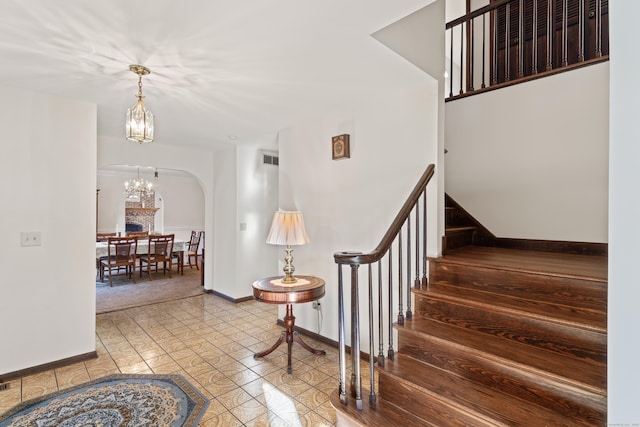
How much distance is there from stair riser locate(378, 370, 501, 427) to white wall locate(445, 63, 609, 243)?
92.4 inches

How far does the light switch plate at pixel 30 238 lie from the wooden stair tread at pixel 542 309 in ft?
10.4

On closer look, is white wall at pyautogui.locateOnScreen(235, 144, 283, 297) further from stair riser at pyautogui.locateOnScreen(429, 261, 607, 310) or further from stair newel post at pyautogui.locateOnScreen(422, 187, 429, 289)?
stair riser at pyautogui.locateOnScreen(429, 261, 607, 310)

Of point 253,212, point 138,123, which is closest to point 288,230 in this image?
point 138,123

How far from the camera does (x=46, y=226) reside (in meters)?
2.73

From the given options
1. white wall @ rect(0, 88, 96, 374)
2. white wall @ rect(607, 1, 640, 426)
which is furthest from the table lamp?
white wall @ rect(607, 1, 640, 426)

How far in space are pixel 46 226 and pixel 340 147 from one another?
269cm

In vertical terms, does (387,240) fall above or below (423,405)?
above

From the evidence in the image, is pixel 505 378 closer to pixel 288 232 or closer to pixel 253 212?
pixel 288 232

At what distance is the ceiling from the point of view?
160 centimetres

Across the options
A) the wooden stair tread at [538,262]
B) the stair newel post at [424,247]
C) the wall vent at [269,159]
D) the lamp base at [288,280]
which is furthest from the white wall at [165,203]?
the wooden stair tread at [538,262]

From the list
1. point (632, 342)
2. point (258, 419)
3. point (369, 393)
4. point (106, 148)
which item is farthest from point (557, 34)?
point (106, 148)

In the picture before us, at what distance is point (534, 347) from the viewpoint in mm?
1757

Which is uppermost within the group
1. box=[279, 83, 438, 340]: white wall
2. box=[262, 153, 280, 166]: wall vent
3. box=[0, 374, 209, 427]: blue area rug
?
box=[262, 153, 280, 166]: wall vent

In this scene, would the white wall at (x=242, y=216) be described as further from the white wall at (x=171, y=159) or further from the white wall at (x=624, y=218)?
the white wall at (x=624, y=218)
